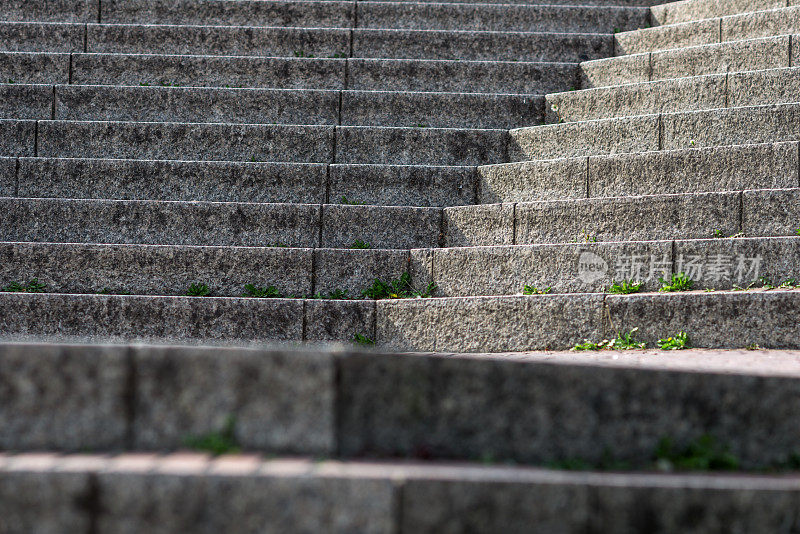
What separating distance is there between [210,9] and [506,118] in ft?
13.5

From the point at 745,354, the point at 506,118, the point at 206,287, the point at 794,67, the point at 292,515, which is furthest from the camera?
the point at 506,118

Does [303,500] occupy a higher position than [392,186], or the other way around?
[392,186]

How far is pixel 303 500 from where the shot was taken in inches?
102

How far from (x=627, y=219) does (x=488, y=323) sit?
1402 millimetres

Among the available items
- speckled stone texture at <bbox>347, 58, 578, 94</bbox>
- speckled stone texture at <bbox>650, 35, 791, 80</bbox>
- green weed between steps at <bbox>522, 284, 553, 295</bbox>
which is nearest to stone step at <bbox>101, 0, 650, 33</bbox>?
speckled stone texture at <bbox>347, 58, 578, 94</bbox>

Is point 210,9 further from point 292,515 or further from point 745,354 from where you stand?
point 292,515

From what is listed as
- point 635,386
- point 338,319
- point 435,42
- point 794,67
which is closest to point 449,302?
point 338,319

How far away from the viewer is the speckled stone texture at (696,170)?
5.62 metres

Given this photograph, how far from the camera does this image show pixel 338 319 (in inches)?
218

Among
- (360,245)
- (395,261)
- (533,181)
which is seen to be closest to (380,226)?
(360,245)

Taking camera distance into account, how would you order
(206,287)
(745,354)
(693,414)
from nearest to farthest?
(693,414)
(745,354)
(206,287)

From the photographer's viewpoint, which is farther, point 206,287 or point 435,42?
point 435,42

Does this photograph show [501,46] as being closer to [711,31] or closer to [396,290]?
[711,31]

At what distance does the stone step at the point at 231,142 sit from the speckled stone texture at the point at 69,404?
4.52 metres
